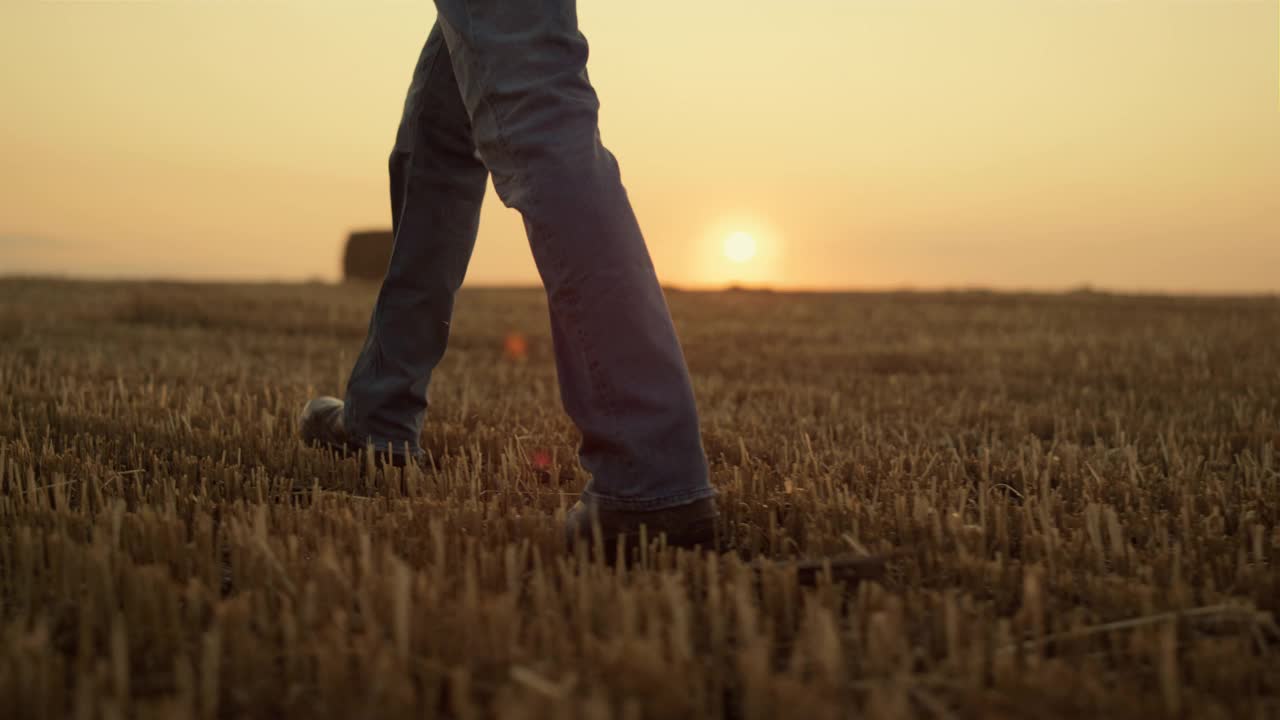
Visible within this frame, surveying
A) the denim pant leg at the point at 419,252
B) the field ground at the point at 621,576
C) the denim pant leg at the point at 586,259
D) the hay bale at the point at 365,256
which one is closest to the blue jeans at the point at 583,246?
the denim pant leg at the point at 586,259

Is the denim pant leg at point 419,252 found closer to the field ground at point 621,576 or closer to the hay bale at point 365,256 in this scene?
the field ground at point 621,576

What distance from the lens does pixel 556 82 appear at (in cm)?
175

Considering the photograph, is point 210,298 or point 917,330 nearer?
point 917,330

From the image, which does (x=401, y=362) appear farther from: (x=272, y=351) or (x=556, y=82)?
(x=272, y=351)

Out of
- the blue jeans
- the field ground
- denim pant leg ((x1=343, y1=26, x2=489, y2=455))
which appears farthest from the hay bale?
the blue jeans

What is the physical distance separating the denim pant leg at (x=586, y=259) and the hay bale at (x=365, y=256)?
77.2 feet

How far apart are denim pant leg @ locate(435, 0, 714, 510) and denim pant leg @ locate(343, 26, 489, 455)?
2.22 ft

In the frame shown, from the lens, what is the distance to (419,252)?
8.29ft

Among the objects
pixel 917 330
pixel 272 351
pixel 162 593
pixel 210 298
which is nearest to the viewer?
pixel 162 593

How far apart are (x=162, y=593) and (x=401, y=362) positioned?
1259mm

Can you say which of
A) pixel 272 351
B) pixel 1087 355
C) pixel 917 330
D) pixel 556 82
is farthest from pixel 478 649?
pixel 917 330

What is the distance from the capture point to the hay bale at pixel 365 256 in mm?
24819

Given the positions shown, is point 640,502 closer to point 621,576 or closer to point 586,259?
point 621,576

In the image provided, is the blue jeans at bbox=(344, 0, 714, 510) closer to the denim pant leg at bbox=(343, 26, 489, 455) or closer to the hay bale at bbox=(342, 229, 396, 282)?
the denim pant leg at bbox=(343, 26, 489, 455)
